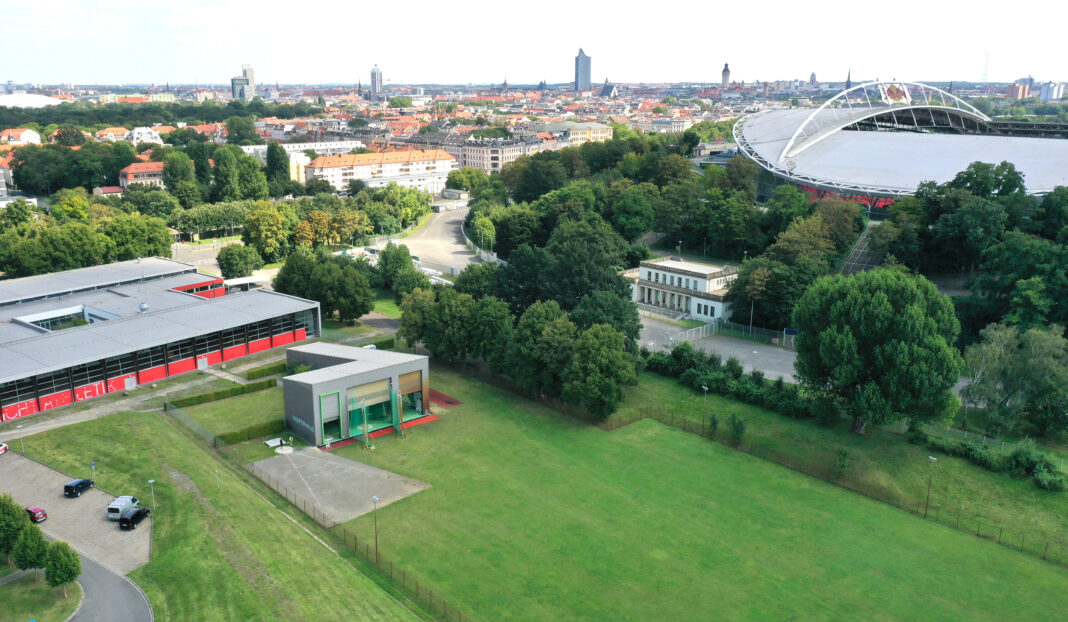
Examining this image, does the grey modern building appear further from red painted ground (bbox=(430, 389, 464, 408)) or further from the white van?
the white van

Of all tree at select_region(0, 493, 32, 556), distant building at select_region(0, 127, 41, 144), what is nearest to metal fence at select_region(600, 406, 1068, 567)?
tree at select_region(0, 493, 32, 556)

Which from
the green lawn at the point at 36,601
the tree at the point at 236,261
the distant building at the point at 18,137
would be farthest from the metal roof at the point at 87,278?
the distant building at the point at 18,137

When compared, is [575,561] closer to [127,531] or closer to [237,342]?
[127,531]

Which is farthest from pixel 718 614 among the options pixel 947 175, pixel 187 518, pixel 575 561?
pixel 947 175

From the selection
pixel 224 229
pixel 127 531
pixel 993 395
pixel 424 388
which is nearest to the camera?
pixel 127 531

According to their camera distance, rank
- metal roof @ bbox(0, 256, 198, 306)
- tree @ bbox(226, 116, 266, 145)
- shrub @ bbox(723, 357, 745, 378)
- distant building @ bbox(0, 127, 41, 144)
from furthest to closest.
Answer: tree @ bbox(226, 116, 266, 145) → distant building @ bbox(0, 127, 41, 144) → metal roof @ bbox(0, 256, 198, 306) → shrub @ bbox(723, 357, 745, 378)

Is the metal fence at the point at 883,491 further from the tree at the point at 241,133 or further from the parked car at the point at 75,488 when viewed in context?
the tree at the point at 241,133
